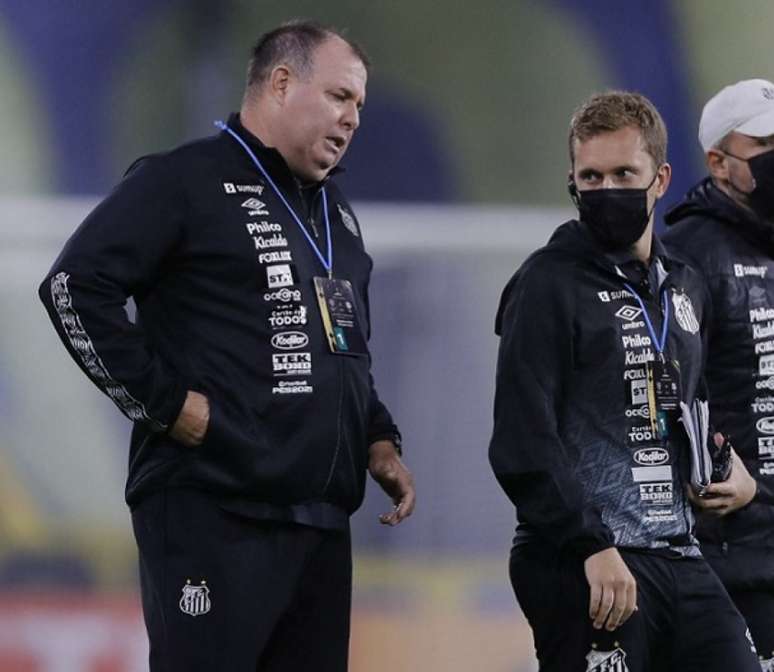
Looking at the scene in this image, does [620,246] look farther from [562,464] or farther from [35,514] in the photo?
[35,514]

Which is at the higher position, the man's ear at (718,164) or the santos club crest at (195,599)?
the man's ear at (718,164)

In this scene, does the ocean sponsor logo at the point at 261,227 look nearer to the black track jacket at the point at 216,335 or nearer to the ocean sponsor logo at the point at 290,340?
the black track jacket at the point at 216,335

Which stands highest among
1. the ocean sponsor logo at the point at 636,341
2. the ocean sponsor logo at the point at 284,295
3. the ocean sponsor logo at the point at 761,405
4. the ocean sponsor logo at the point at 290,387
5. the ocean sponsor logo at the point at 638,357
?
the ocean sponsor logo at the point at 284,295

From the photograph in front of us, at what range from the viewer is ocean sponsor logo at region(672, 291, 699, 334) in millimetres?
3014

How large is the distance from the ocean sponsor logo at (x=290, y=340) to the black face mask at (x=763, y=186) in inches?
42.3

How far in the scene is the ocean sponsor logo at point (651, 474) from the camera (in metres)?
2.87

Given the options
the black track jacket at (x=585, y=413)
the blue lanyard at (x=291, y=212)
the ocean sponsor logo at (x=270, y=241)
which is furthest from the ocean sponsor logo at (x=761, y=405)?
the ocean sponsor logo at (x=270, y=241)

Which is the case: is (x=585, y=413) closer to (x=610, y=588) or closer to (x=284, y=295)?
(x=610, y=588)

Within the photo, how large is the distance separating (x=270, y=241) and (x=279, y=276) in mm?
64

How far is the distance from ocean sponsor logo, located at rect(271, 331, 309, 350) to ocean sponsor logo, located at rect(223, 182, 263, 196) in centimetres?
26

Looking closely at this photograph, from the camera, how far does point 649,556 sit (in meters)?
2.86

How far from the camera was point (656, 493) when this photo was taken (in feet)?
9.43

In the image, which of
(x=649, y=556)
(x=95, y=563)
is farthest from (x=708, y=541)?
(x=95, y=563)

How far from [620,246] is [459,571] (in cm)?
174
